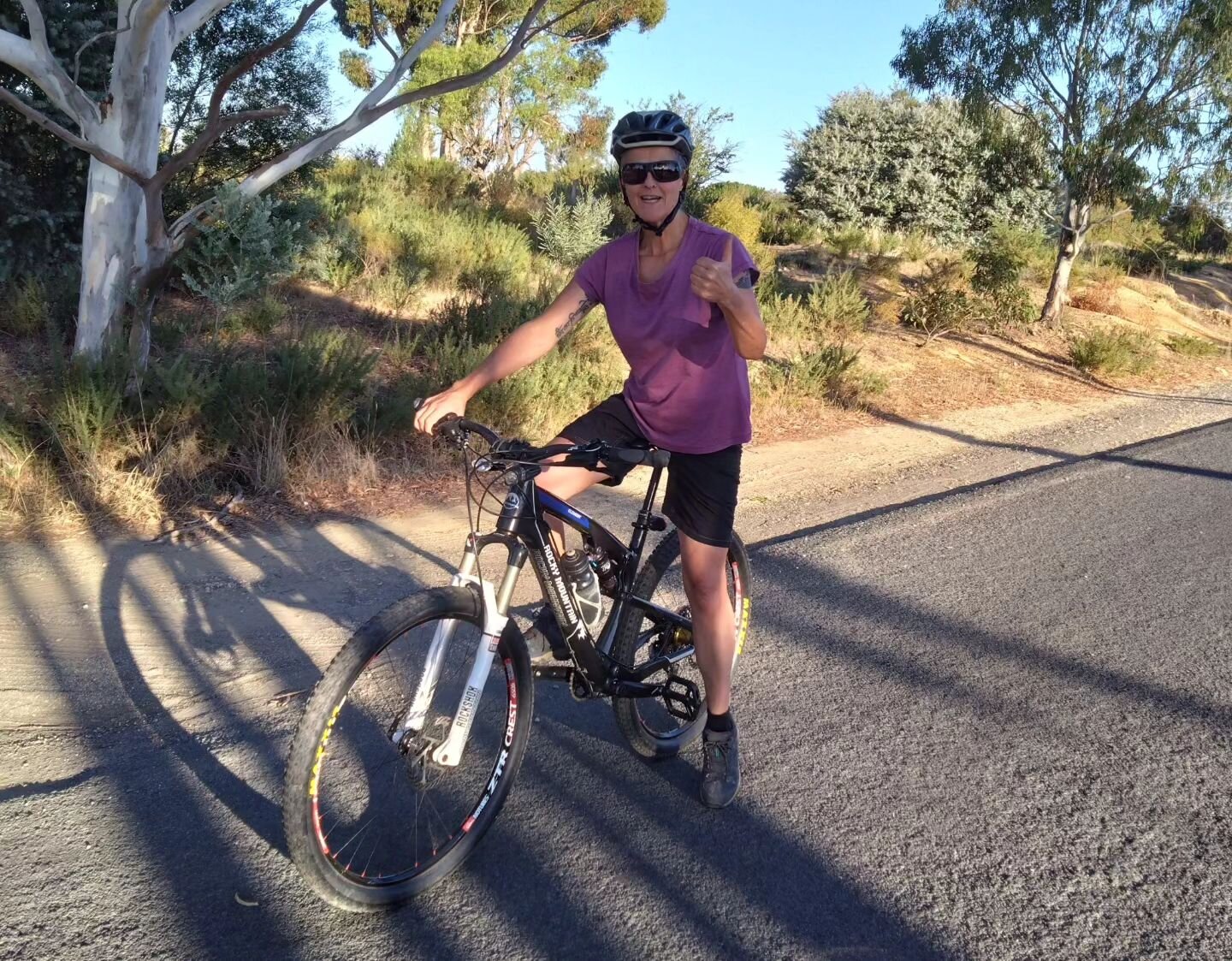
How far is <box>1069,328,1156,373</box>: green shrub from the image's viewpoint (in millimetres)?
13719

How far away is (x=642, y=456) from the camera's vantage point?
9.36ft

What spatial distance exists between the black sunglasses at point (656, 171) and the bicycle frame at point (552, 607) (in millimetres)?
844

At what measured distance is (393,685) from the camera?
274 cm

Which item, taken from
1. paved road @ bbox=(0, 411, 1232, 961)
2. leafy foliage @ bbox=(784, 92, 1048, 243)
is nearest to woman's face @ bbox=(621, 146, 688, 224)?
paved road @ bbox=(0, 411, 1232, 961)

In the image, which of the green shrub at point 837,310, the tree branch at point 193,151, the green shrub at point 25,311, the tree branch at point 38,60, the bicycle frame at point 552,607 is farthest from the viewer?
the green shrub at point 837,310

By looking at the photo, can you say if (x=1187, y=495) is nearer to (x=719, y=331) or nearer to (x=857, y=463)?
(x=857, y=463)

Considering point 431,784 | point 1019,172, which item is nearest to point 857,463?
point 431,784

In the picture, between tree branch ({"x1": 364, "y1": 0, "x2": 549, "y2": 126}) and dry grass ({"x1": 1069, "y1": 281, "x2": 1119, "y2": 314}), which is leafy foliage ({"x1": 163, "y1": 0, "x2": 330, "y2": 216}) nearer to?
tree branch ({"x1": 364, "y1": 0, "x2": 549, "y2": 126})

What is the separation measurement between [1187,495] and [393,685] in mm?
6743

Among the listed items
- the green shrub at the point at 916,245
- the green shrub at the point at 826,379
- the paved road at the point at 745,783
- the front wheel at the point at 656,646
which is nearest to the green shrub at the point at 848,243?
the green shrub at the point at 916,245

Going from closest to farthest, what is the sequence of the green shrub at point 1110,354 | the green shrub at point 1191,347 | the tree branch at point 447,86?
the tree branch at point 447,86 → the green shrub at point 1110,354 → the green shrub at point 1191,347

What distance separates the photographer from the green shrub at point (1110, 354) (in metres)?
13.7

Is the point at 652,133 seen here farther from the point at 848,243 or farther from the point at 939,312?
the point at 848,243

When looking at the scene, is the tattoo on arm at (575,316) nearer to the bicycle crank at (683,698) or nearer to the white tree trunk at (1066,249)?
the bicycle crank at (683,698)
